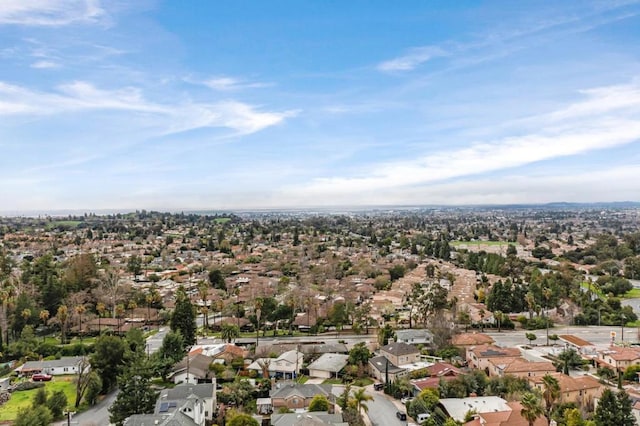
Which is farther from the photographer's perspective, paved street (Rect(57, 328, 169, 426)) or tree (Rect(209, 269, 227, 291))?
tree (Rect(209, 269, 227, 291))

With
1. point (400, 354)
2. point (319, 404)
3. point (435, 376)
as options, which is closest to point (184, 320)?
point (319, 404)

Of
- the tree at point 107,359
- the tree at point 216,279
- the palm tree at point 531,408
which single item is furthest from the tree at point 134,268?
the palm tree at point 531,408

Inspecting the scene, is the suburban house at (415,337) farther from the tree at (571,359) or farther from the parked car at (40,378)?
the parked car at (40,378)

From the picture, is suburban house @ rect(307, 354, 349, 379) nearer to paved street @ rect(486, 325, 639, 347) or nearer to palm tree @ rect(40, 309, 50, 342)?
paved street @ rect(486, 325, 639, 347)

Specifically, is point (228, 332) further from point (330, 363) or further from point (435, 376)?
point (435, 376)

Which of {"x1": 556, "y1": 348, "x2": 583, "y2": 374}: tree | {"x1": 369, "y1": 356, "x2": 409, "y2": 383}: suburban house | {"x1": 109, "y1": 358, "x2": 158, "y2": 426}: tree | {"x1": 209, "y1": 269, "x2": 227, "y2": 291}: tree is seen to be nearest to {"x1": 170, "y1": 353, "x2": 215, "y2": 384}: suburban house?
{"x1": 109, "y1": 358, "x2": 158, "y2": 426}: tree

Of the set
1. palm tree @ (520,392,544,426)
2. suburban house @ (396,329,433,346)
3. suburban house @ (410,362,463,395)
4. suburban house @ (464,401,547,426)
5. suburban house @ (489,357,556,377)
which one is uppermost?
palm tree @ (520,392,544,426)

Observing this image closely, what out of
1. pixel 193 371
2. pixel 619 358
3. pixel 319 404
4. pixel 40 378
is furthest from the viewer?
pixel 40 378
